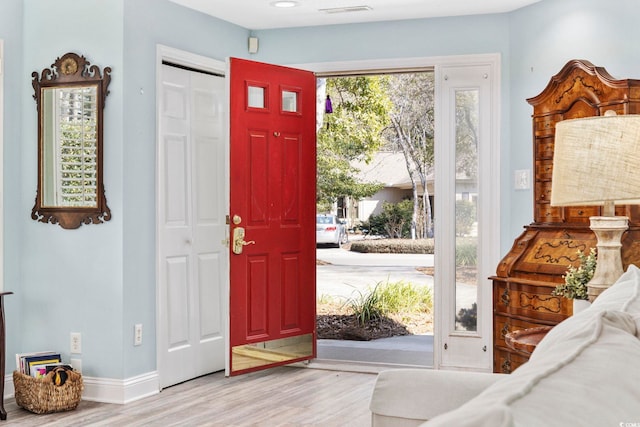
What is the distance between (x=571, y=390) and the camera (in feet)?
2.47

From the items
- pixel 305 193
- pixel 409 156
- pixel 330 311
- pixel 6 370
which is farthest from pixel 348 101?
pixel 6 370

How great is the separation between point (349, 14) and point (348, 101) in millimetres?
4918

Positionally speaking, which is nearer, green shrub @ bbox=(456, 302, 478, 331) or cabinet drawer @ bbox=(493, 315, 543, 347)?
cabinet drawer @ bbox=(493, 315, 543, 347)

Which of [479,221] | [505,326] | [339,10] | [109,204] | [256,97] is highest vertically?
[339,10]

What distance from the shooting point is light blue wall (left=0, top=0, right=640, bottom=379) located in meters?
4.71

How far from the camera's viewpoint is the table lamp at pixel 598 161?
98.7 inches

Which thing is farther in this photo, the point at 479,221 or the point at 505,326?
the point at 479,221

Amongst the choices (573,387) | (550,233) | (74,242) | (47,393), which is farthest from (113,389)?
(573,387)

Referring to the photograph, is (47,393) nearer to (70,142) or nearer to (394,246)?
(70,142)

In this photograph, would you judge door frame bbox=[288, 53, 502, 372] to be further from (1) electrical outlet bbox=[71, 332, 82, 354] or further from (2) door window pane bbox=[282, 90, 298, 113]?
(1) electrical outlet bbox=[71, 332, 82, 354]

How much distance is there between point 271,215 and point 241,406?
1441 millimetres

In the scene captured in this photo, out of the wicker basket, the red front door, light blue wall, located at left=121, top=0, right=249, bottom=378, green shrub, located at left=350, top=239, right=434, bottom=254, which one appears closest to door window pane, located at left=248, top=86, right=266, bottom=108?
the red front door

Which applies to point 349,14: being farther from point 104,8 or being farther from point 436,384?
point 436,384

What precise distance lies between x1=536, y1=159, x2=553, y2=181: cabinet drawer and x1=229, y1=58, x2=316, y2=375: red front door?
1780 millimetres
